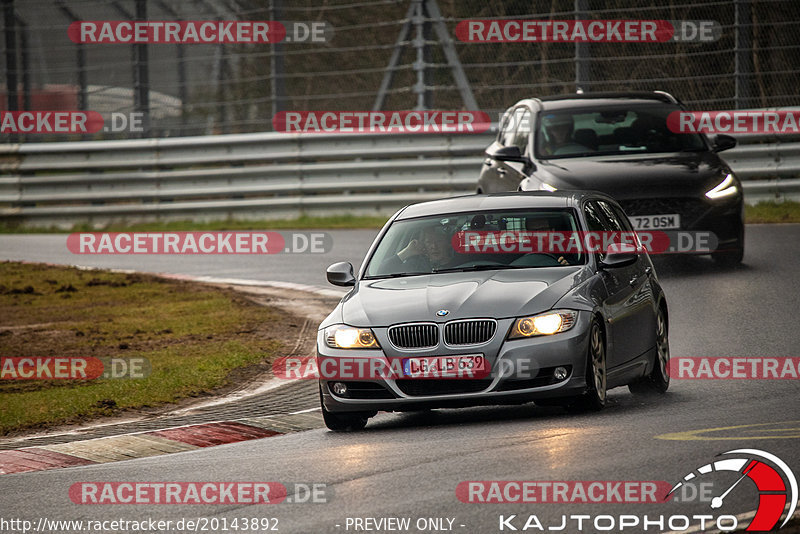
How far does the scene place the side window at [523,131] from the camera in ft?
53.4

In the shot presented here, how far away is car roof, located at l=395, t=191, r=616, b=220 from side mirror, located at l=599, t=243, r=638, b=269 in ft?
2.19

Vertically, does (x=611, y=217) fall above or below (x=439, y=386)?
above

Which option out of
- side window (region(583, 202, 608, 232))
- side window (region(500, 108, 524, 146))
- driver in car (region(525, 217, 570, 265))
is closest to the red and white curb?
driver in car (region(525, 217, 570, 265))

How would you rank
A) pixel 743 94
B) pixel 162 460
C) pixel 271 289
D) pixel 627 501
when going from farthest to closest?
pixel 743 94, pixel 271 289, pixel 162 460, pixel 627 501

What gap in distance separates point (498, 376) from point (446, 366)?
12.5 inches

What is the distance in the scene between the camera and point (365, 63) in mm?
22094

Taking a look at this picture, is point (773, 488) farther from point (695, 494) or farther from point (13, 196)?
point (13, 196)

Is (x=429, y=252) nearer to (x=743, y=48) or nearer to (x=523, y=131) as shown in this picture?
(x=523, y=131)

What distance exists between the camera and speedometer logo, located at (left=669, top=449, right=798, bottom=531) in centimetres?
634

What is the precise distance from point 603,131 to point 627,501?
980 centimetres

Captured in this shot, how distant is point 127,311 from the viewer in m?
16.2

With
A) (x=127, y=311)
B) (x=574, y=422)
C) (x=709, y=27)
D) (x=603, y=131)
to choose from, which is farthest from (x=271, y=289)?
(x=574, y=422)
